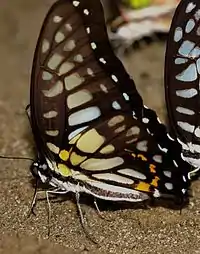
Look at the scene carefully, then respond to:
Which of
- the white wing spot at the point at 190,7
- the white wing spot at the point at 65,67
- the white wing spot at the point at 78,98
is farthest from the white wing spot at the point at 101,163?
the white wing spot at the point at 190,7

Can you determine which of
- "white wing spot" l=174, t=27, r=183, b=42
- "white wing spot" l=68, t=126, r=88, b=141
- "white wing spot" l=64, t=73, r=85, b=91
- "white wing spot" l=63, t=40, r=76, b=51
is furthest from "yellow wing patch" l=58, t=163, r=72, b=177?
"white wing spot" l=174, t=27, r=183, b=42

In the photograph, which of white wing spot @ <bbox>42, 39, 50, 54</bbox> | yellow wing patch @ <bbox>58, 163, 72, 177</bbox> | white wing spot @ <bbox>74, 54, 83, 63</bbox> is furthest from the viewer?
yellow wing patch @ <bbox>58, 163, 72, 177</bbox>

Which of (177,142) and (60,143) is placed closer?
(60,143)

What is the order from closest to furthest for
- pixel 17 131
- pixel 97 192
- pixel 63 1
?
1. pixel 63 1
2. pixel 97 192
3. pixel 17 131

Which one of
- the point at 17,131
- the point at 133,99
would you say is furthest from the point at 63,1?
the point at 17,131

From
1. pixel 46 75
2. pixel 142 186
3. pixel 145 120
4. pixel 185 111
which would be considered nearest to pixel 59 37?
pixel 46 75

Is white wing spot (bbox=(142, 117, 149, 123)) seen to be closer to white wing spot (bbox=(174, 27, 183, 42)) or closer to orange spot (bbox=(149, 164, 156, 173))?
orange spot (bbox=(149, 164, 156, 173))

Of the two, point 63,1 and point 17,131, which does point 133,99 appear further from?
point 17,131
